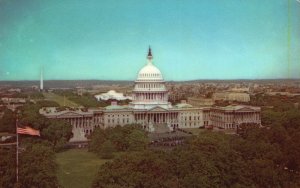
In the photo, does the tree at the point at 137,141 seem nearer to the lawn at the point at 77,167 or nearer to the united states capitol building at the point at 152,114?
the lawn at the point at 77,167

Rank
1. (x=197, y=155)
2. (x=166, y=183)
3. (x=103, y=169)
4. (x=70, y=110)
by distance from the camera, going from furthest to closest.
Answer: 1. (x=70, y=110)
2. (x=197, y=155)
3. (x=103, y=169)
4. (x=166, y=183)

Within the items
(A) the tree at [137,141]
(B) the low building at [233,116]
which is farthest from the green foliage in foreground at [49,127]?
(B) the low building at [233,116]

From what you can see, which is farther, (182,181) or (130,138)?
(130,138)

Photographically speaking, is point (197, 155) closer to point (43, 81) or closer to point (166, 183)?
point (166, 183)

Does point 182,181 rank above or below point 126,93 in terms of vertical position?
below

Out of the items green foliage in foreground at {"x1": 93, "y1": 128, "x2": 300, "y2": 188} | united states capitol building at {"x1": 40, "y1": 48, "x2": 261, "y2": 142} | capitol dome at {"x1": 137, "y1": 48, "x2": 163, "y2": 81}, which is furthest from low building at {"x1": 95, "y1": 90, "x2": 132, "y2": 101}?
green foliage in foreground at {"x1": 93, "y1": 128, "x2": 300, "y2": 188}

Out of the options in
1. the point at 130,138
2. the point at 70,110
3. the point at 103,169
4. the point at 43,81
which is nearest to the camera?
the point at 103,169

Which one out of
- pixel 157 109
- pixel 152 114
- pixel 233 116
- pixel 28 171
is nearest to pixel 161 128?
pixel 152 114

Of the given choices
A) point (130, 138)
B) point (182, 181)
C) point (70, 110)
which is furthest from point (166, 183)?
point (70, 110)
